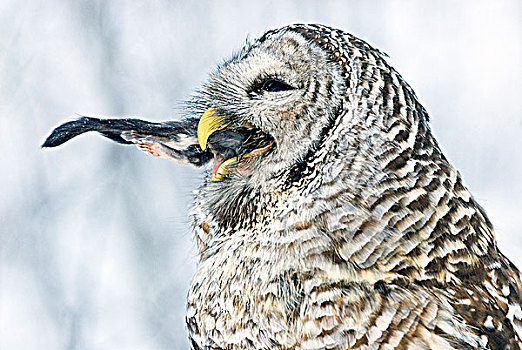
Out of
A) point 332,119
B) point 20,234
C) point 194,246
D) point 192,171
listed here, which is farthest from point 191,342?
point 20,234

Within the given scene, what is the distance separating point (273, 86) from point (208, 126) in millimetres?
216

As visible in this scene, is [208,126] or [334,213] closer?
[334,213]

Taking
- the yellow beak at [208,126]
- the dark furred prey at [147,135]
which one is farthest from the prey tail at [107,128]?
the yellow beak at [208,126]

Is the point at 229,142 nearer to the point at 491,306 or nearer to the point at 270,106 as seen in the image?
the point at 270,106

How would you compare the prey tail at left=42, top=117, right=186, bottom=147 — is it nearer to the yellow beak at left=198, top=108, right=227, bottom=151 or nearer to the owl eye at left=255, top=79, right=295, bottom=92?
the yellow beak at left=198, top=108, right=227, bottom=151

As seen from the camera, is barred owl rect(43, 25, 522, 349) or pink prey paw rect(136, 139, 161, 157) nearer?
barred owl rect(43, 25, 522, 349)

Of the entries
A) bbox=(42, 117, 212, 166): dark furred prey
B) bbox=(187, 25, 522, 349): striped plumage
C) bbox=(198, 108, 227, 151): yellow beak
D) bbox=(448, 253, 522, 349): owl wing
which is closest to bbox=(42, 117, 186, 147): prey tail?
bbox=(42, 117, 212, 166): dark furred prey

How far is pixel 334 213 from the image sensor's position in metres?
1.46

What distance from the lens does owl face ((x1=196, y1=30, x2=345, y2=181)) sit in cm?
150

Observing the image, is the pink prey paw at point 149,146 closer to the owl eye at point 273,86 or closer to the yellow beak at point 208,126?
the yellow beak at point 208,126

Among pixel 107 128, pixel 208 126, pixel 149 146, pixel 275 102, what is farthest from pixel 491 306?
pixel 107 128

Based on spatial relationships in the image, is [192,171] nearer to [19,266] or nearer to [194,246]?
[194,246]

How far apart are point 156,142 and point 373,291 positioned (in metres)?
0.71

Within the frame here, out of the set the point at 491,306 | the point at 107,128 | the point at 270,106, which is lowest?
the point at 107,128
